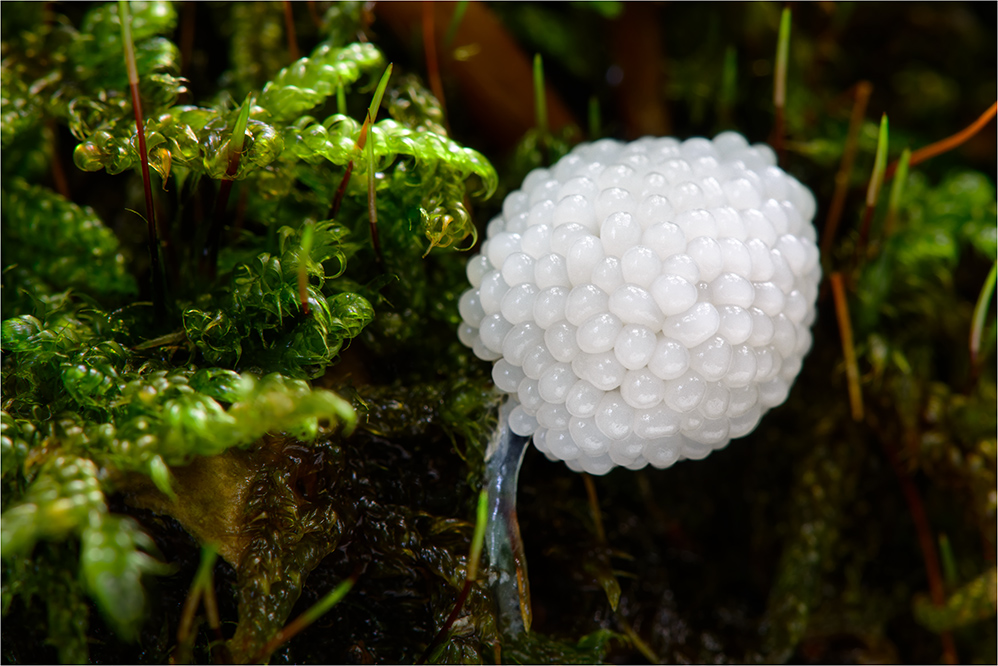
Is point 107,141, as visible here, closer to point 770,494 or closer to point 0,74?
point 0,74

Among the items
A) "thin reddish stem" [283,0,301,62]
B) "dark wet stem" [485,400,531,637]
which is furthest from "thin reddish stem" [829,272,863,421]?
"thin reddish stem" [283,0,301,62]

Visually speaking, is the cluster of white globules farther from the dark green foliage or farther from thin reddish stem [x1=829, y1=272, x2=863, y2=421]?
the dark green foliage

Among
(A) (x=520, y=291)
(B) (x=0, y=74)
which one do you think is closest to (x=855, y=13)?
(A) (x=520, y=291)

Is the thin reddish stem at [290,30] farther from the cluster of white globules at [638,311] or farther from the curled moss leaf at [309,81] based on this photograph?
the cluster of white globules at [638,311]

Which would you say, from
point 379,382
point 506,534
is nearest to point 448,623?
point 506,534

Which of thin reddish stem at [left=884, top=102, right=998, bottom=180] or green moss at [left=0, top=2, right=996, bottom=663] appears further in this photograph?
thin reddish stem at [left=884, top=102, right=998, bottom=180]

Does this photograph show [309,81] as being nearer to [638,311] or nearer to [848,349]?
[638,311]

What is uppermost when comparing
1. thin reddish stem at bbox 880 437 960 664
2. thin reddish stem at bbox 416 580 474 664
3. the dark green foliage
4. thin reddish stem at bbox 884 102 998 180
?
thin reddish stem at bbox 884 102 998 180

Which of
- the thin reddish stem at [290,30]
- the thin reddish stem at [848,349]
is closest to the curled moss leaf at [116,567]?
the thin reddish stem at [290,30]
